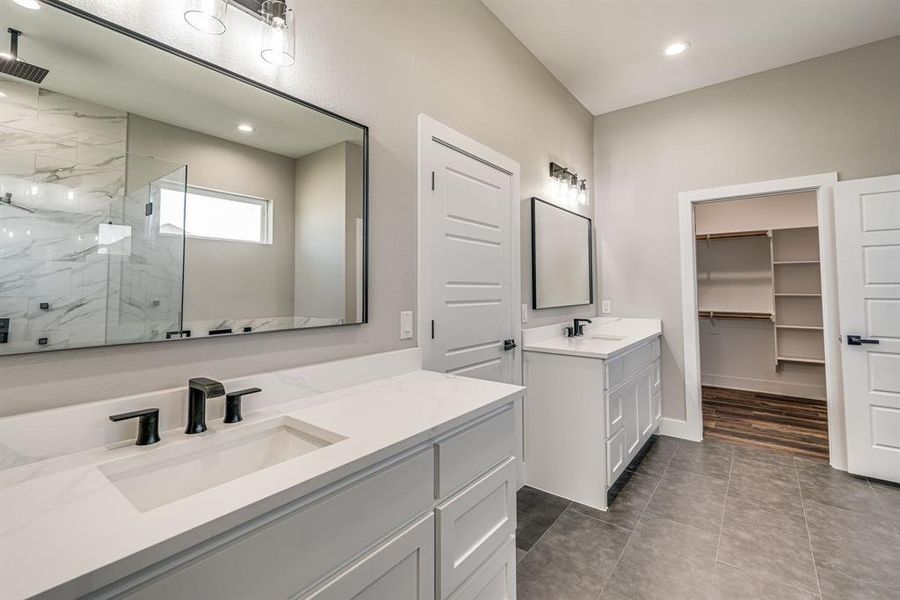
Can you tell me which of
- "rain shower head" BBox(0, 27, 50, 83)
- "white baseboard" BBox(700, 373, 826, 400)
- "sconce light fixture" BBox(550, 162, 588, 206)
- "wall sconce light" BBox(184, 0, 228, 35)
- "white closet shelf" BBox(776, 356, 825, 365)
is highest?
"sconce light fixture" BBox(550, 162, 588, 206)

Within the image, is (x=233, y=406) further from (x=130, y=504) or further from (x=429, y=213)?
(x=429, y=213)

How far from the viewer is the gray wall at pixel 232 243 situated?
3.57 ft

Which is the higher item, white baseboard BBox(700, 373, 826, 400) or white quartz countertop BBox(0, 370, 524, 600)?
white quartz countertop BBox(0, 370, 524, 600)

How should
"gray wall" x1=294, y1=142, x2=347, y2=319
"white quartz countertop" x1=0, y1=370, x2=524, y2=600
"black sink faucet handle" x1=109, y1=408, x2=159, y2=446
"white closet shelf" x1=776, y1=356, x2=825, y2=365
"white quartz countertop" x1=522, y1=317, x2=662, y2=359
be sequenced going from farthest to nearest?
"white closet shelf" x1=776, y1=356, x2=825, y2=365
"white quartz countertop" x1=522, y1=317, x2=662, y2=359
"gray wall" x1=294, y1=142, x2=347, y2=319
"black sink faucet handle" x1=109, y1=408, x2=159, y2=446
"white quartz countertop" x1=0, y1=370, x2=524, y2=600

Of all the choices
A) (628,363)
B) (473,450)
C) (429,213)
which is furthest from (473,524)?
(628,363)

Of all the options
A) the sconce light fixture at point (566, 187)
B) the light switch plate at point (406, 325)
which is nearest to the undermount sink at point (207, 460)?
the light switch plate at point (406, 325)

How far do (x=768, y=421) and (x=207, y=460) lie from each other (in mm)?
4612

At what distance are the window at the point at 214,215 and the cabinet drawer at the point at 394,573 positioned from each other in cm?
95

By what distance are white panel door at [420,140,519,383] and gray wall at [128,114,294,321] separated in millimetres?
696

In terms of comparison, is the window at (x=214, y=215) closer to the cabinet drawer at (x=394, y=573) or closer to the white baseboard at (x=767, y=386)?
the cabinet drawer at (x=394, y=573)

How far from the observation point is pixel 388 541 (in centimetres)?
94

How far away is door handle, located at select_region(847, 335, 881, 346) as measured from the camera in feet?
8.56

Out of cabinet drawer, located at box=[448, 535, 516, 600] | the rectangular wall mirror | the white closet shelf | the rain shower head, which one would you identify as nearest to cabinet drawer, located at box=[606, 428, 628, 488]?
the rectangular wall mirror

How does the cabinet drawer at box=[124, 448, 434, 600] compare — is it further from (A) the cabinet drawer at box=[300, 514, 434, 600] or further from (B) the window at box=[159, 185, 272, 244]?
(B) the window at box=[159, 185, 272, 244]
